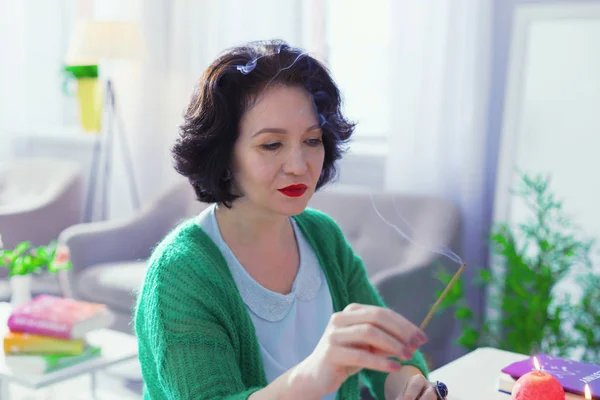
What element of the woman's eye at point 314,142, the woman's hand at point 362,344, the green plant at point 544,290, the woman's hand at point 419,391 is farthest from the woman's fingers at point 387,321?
the green plant at point 544,290

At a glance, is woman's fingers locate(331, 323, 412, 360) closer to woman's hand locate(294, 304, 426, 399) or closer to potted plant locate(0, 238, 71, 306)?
woman's hand locate(294, 304, 426, 399)

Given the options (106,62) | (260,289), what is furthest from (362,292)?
(106,62)

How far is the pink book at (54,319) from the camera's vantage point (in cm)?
220

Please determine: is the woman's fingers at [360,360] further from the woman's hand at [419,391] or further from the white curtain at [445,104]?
the white curtain at [445,104]

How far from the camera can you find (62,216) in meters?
4.08

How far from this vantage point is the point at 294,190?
121cm

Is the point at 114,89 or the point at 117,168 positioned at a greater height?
the point at 114,89

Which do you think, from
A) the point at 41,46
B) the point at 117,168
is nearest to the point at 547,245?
the point at 117,168

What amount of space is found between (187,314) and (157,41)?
3200mm

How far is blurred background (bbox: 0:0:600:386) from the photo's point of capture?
2668 millimetres

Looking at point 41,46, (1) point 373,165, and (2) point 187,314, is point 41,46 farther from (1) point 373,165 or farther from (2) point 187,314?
(2) point 187,314

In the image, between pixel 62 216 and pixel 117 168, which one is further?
pixel 117 168

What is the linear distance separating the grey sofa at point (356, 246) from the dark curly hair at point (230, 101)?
3.81ft

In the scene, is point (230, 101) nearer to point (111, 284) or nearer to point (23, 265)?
point (23, 265)
